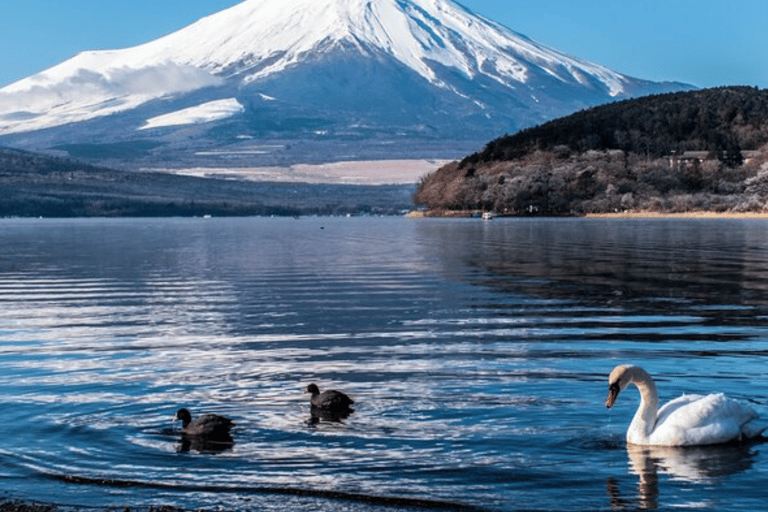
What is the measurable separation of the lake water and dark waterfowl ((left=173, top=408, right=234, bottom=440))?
0.85 ft

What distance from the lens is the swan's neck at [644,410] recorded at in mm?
15758

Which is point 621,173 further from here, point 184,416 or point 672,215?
point 184,416

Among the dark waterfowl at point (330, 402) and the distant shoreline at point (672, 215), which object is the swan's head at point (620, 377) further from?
the distant shoreline at point (672, 215)

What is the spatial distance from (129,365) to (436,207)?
168 meters

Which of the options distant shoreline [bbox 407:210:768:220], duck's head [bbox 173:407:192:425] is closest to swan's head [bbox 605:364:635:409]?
duck's head [bbox 173:407:192:425]

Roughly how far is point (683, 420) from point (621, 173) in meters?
161

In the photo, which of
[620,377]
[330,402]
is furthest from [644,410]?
[330,402]

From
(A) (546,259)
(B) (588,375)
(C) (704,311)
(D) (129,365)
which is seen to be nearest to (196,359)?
(D) (129,365)

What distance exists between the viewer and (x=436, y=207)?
19062 centimetres

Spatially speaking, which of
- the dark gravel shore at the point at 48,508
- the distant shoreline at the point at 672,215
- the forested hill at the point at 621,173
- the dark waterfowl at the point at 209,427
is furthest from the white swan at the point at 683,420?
the forested hill at the point at 621,173

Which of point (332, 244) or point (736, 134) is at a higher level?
point (736, 134)

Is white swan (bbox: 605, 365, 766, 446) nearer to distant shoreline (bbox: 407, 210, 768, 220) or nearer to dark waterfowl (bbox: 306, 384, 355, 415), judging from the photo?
dark waterfowl (bbox: 306, 384, 355, 415)

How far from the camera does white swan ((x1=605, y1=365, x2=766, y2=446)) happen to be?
15.8 metres

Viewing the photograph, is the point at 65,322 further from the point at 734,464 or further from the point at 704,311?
the point at 734,464
